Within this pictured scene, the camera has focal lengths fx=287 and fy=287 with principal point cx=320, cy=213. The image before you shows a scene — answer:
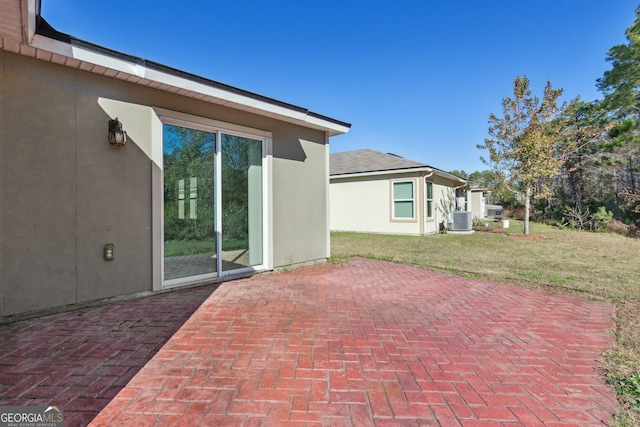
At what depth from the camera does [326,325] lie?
334cm

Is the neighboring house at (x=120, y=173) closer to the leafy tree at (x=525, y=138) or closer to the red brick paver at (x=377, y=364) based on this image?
the red brick paver at (x=377, y=364)

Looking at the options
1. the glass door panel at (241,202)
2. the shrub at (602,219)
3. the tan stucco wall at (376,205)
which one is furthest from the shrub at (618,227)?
the glass door panel at (241,202)

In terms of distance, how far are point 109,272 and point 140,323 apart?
3.71 ft

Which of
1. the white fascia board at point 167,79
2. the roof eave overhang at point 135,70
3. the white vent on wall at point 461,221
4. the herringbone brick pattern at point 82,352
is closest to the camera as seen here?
the herringbone brick pattern at point 82,352

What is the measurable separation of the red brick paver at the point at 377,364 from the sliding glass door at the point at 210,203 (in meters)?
1.09

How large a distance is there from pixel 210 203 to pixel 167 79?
203 centimetres

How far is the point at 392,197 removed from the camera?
14.2 meters

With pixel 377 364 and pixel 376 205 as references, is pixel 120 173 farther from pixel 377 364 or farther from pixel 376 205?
pixel 376 205

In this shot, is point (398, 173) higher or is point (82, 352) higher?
point (398, 173)

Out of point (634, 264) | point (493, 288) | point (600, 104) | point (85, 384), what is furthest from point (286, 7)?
point (600, 104)

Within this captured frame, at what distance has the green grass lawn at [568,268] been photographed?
246cm

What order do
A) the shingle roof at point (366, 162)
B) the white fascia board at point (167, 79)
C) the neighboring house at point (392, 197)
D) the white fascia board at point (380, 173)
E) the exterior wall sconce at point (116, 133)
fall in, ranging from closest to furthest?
the white fascia board at point (167, 79), the exterior wall sconce at point (116, 133), the white fascia board at point (380, 173), the neighboring house at point (392, 197), the shingle roof at point (366, 162)

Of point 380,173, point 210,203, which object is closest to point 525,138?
point 380,173

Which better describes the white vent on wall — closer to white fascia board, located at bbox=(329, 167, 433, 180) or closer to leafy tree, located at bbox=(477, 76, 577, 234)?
leafy tree, located at bbox=(477, 76, 577, 234)
